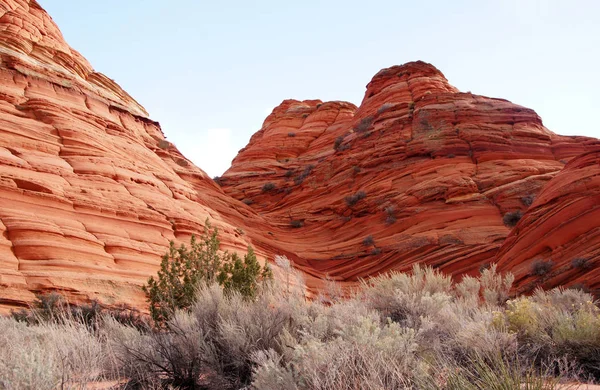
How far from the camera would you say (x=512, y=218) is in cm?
1961

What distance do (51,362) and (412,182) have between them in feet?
73.3

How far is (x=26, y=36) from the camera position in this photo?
21500 mm

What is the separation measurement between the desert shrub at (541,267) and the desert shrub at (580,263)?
0.69m

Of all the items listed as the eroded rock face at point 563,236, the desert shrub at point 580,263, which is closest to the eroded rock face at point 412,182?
the eroded rock face at point 563,236

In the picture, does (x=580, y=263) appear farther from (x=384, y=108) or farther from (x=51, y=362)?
(x=384, y=108)

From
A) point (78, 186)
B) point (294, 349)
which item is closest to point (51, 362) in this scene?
point (294, 349)

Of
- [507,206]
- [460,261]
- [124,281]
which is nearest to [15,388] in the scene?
[124,281]

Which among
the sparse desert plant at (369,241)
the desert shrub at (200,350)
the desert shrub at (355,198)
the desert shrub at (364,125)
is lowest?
the desert shrub at (200,350)

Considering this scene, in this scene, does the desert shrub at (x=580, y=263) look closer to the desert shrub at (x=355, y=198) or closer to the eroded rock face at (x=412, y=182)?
the eroded rock face at (x=412, y=182)

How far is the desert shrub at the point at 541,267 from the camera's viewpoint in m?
12.5

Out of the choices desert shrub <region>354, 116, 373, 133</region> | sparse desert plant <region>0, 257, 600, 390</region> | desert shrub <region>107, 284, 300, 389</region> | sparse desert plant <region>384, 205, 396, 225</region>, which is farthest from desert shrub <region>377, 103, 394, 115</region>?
desert shrub <region>107, 284, 300, 389</region>

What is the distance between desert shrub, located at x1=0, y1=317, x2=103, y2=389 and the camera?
3428 mm

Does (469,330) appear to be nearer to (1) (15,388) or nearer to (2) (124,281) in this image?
(1) (15,388)

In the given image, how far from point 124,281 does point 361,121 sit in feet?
78.9
